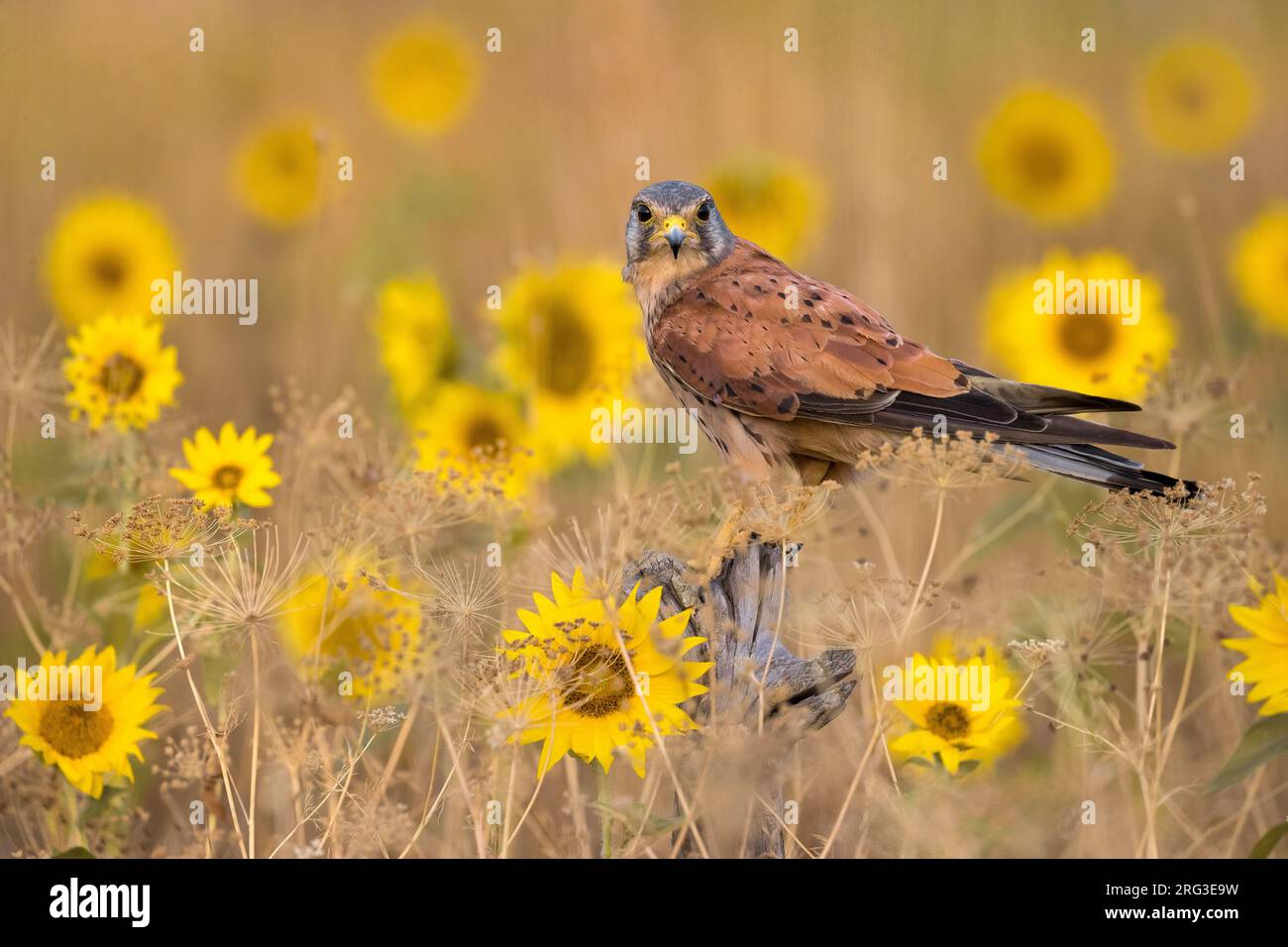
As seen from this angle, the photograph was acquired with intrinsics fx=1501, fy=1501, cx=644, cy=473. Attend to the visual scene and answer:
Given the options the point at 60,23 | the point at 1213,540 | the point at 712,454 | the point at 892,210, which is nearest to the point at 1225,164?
the point at 892,210

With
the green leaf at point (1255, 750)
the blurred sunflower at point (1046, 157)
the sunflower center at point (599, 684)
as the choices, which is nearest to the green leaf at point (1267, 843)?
the green leaf at point (1255, 750)

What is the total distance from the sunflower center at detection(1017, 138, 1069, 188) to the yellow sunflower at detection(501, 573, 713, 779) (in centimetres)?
543

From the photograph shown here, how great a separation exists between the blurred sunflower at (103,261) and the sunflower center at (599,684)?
437 centimetres

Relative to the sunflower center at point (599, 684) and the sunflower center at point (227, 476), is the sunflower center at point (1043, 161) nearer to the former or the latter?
the sunflower center at point (227, 476)

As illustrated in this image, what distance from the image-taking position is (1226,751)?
18.3 ft

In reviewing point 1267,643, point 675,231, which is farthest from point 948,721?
point 675,231

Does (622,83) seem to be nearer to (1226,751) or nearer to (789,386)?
(789,386)

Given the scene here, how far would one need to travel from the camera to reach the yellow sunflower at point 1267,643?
4246 millimetres

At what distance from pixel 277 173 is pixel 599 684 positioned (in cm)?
630

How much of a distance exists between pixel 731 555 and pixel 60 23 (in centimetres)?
714

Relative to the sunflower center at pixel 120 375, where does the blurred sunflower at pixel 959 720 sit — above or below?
below


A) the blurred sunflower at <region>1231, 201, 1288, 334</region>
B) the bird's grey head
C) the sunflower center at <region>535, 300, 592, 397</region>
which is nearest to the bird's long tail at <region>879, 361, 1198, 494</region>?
the bird's grey head

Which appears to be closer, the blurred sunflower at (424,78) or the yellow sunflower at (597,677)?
the yellow sunflower at (597,677)

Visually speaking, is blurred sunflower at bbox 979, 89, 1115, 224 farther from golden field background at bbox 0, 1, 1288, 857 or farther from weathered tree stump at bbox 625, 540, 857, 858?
weathered tree stump at bbox 625, 540, 857, 858
